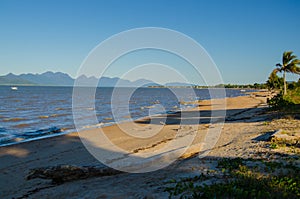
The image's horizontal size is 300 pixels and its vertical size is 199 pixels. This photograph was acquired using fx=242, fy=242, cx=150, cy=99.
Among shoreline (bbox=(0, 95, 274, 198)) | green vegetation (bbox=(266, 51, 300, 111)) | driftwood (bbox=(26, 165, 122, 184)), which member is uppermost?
green vegetation (bbox=(266, 51, 300, 111))

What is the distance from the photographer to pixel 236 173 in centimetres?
566

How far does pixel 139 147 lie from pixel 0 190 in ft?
21.7

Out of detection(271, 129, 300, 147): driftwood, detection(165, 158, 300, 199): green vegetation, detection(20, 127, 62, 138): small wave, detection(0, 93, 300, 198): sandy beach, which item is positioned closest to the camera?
detection(165, 158, 300, 199): green vegetation

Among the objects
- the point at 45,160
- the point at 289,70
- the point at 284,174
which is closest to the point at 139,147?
the point at 45,160

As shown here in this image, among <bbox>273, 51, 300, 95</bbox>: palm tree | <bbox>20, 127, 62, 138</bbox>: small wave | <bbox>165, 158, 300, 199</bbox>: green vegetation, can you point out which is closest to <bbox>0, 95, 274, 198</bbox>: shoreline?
<bbox>165, 158, 300, 199</bbox>: green vegetation

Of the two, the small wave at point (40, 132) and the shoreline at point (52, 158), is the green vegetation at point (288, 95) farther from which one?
the small wave at point (40, 132)

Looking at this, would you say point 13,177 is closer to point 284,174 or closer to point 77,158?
point 77,158

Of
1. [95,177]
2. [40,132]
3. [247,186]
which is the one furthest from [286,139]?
[40,132]

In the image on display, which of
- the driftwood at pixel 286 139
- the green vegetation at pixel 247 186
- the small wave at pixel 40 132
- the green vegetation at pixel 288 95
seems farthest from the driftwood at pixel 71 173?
the green vegetation at pixel 288 95

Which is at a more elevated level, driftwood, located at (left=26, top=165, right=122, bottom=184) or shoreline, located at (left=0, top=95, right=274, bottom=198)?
driftwood, located at (left=26, top=165, right=122, bottom=184)

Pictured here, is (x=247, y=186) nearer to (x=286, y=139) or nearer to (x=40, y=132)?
(x=286, y=139)

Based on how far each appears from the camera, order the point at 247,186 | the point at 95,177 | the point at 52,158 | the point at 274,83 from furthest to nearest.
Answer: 1. the point at 274,83
2. the point at 52,158
3. the point at 95,177
4. the point at 247,186

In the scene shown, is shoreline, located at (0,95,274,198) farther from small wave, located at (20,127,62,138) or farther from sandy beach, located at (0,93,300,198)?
small wave, located at (20,127,62,138)

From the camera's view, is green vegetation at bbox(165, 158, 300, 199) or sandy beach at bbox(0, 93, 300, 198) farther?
sandy beach at bbox(0, 93, 300, 198)
